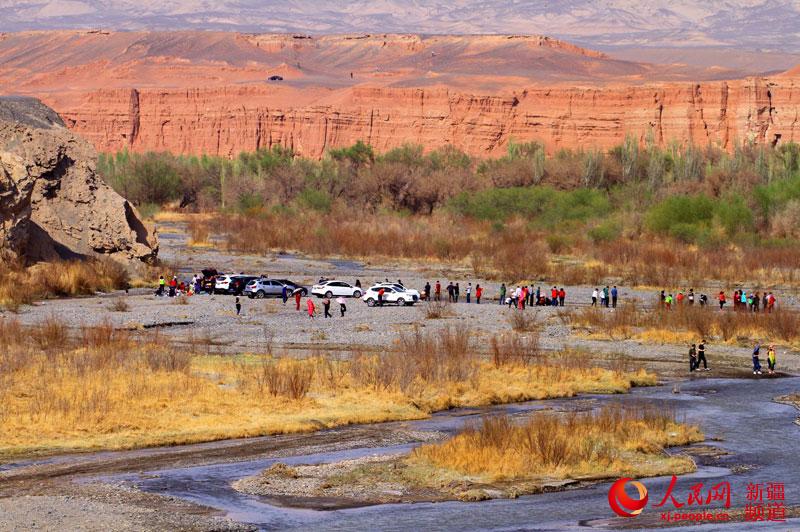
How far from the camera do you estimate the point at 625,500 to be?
2480cm

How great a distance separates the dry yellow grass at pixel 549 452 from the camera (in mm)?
26766

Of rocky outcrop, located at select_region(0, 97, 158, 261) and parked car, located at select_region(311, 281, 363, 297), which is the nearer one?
parked car, located at select_region(311, 281, 363, 297)

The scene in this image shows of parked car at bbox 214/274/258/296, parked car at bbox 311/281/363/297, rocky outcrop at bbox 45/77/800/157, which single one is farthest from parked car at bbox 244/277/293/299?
rocky outcrop at bbox 45/77/800/157

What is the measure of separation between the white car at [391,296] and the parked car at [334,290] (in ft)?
6.66

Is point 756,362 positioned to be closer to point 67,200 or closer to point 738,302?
point 738,302

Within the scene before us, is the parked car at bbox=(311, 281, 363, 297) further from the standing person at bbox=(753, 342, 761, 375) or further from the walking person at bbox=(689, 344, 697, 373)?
the standing person at bbox=(753, 342, 761, 375)

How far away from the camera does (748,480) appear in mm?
26406

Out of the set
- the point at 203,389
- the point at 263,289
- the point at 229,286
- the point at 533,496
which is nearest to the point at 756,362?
the point at 203,389

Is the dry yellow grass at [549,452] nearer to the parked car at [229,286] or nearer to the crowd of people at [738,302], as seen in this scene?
the crowd of people at [738,302]

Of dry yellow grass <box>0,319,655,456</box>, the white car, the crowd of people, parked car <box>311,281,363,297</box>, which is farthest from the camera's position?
parked car <box>311,281,363,297</box>

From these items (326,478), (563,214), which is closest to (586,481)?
(326,478)

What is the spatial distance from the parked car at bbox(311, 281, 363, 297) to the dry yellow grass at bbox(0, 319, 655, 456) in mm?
19920

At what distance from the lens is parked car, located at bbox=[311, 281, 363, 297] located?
59594 millimetres

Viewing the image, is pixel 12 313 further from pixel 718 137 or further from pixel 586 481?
pixel 718 137
